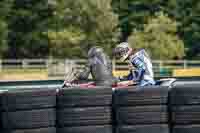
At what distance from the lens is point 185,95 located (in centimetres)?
653

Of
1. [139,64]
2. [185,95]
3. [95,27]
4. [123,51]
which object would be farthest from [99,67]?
[95,27]

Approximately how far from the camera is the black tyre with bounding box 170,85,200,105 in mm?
6516

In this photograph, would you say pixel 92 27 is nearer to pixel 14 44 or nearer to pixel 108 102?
pixel 14 44

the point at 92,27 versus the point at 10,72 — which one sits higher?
the point at 92,27

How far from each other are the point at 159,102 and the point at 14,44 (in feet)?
133

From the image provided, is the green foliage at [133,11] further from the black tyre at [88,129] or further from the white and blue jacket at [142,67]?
the black tyre at [88,129]

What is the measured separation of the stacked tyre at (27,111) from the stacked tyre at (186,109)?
1457mm

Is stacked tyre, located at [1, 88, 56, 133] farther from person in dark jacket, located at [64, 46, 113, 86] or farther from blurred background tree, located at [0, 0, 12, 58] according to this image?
blurred background tree, located at [0, 0, 12, 58]

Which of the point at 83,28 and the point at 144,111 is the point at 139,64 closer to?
the point at 144,111

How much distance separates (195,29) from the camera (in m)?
43.8

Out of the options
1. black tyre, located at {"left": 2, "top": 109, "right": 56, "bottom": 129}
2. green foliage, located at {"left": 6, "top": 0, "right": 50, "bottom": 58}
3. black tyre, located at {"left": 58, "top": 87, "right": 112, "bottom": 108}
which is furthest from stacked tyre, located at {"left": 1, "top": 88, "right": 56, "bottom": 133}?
green foliage, located at {"left": 6, "top": 0, "right": 50, "bottom": 58}

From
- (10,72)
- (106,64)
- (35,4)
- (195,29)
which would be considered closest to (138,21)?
(195,29)

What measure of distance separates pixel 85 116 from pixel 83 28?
1216 inches

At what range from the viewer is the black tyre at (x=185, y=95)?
6516 millimetres
